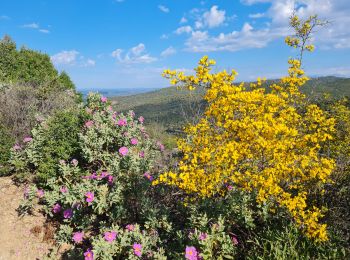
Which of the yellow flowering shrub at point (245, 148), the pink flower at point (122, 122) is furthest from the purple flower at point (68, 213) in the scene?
the yellow flowering shrub at point (245, 148)

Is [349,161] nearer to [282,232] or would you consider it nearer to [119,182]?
[282,232]

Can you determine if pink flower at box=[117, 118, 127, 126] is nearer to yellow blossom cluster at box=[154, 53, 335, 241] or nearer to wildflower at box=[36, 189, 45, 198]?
wildflower at box=[36, 189, 45, 198]

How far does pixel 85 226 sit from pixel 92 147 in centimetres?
171

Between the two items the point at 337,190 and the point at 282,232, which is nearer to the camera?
the point at 282,232

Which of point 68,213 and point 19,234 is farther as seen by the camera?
point 19,234

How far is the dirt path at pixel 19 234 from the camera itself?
6.16 meters

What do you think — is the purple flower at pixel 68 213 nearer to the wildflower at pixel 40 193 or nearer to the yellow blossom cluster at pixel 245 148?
the wildflower at pixel 40 193

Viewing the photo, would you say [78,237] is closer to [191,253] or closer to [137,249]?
[137,249]

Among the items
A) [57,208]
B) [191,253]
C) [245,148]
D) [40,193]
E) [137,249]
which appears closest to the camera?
[245,148]

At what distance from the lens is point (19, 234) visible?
652cm

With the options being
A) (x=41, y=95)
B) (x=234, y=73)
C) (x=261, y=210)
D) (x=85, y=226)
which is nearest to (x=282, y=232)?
(x=261, y=210)

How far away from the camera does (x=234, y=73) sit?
4641mm

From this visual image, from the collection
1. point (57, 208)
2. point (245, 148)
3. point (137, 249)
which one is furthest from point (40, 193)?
point (245, 148)

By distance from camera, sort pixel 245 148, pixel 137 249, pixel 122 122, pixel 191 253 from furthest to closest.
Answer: pixel 122 122 → pixel 137 249 → pixel 191 253 → pixel 245 148
